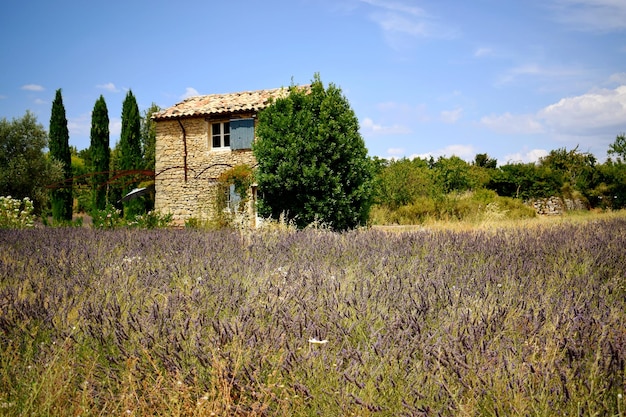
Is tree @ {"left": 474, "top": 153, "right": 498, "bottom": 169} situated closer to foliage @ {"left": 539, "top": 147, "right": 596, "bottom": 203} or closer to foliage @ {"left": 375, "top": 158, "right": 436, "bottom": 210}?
foliage @ {"left": 539, "top": 147, "right": 596, "bottom": 203}

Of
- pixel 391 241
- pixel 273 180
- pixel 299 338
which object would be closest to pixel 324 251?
pixel 391 241

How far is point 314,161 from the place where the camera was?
11.9 metres

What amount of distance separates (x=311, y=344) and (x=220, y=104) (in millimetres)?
16049

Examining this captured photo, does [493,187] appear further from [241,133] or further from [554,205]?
[241,133]

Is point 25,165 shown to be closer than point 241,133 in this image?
No

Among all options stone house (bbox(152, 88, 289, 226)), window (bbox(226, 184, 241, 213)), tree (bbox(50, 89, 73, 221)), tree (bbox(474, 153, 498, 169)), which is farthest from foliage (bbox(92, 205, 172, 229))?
tree (bbox(474, 153, 498, 169))

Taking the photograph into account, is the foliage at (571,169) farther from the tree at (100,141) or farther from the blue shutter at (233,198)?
the tree at (100,141)

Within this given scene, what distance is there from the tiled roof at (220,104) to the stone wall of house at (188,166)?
12.9 inches

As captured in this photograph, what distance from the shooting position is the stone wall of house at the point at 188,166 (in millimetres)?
16594

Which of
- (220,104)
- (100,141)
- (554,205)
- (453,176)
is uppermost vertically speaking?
(220,104)

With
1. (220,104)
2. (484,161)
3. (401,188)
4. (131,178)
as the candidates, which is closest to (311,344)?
(220,104)

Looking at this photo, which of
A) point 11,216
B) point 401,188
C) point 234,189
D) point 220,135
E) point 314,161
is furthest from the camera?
point 401,188

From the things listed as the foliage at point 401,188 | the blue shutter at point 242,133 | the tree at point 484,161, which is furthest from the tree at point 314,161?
the tree at point 484,161

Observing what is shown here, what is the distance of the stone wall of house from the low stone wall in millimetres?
14066
